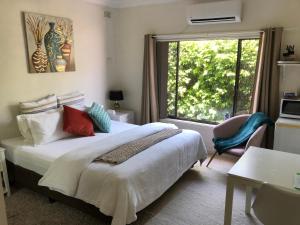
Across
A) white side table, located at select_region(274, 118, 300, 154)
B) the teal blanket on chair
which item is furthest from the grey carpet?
white side table, located at select_region(274, 118, 300, 154)

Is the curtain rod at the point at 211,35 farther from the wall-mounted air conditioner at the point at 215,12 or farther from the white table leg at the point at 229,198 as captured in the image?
the white table leg at the point at 229,198

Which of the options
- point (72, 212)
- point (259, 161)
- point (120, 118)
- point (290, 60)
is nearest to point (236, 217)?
point (259, 161)

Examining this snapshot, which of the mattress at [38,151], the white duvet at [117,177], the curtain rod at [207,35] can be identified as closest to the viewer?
the white duvet at [117,177]

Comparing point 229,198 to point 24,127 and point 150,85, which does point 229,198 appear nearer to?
point 24,127

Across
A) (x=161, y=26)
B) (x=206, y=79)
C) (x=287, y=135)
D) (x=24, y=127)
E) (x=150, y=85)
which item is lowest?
(x=287, y=135)

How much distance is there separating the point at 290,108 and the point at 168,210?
6.63 ft

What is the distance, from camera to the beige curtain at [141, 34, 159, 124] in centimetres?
434

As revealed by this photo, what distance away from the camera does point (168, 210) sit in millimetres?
2596

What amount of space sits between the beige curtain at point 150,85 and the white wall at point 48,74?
0.78 metres

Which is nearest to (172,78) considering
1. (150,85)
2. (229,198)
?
(150,85)

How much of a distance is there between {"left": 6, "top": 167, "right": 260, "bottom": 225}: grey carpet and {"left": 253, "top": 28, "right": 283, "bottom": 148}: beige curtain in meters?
1.22

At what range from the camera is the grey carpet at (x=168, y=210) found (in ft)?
7.93

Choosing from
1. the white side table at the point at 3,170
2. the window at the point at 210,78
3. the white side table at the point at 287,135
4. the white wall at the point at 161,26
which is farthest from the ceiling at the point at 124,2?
the white side table at the point at 3,170

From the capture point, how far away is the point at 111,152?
2.56m
